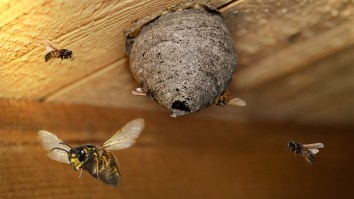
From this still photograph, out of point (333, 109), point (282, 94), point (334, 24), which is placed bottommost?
point (333, 109)

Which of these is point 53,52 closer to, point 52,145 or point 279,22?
point 52,145

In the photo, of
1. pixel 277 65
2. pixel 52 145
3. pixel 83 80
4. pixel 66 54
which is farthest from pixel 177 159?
pixel 66 54

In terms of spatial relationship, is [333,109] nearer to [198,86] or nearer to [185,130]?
[185,130]

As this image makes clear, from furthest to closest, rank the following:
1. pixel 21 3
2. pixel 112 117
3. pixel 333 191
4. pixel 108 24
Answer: pixel 333 191 → pixel 112 117 → pixel 108 24 → pixel 21 3

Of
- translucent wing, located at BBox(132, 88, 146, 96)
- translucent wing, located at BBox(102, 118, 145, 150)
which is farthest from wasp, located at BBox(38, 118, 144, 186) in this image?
translucent wing, located at BBox(132, 88, 146, 96)

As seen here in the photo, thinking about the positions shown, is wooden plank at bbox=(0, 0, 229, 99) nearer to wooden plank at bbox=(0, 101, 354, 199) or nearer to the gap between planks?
the gap between planks

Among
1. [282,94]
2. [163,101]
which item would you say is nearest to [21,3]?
[163,101]

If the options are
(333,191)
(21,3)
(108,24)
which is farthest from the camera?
(333,191)
